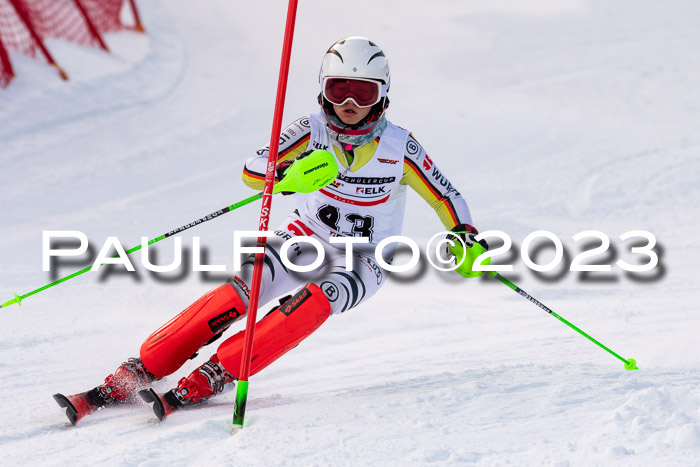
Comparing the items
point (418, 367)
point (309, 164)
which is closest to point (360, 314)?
point (418, 367)

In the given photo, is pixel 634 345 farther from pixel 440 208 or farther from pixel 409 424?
pixel 409 424

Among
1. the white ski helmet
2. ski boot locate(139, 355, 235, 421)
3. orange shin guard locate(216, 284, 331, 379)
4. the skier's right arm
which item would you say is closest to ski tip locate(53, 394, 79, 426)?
ski boot locate(139, 355, 235, 421)

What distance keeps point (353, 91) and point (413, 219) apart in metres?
3.51

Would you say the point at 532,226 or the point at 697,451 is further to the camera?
the point at 532,226

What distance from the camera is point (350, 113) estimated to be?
3.74 metres

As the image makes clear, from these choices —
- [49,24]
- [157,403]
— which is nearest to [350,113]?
[157,403]

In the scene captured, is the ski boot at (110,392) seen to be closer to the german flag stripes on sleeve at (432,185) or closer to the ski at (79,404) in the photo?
the ski at (79,404)

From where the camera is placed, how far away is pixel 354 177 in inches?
155

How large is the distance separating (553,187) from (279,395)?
15.3 ft

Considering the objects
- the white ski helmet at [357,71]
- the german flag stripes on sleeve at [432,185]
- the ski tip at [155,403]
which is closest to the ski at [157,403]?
the ski tip at [155,403]

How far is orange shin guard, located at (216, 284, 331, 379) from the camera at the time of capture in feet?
11.4

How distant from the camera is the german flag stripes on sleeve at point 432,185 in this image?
13.1 feet

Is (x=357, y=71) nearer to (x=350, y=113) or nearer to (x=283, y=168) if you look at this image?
(x=350, y=113)

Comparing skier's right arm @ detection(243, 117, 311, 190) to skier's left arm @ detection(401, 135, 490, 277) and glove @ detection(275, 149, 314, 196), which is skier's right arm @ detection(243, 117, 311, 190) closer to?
glove @ detection(275, 149, 314, 196)
